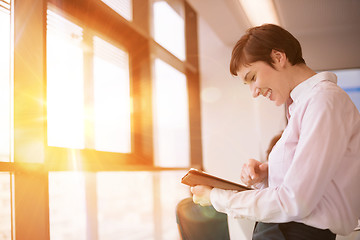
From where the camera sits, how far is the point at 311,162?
3.61 ft

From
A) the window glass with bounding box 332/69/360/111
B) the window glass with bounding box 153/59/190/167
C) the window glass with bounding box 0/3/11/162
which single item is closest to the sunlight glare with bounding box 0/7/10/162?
the window glass with bounding box 0/3/11/162

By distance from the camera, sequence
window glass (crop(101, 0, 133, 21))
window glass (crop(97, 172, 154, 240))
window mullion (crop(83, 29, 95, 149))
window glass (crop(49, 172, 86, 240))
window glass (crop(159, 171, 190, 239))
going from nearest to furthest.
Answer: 1. window glass (crop(49, 172, 86, 240))
2. window mullion (crop(83, 29, 95, 149))
3. window glass (crop(97, 172, 154, 240))
4. window glass (crop(101, 0, 133, 21))
5. window glass (crop(159, 171, 190, 239))

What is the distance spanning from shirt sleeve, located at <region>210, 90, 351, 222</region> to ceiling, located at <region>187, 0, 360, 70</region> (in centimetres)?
312

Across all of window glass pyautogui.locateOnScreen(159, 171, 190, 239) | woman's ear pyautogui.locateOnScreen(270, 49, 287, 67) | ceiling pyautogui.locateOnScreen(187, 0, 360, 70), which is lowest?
window glass pyautogui.locateOnScreen(159, 171, 190, 239)

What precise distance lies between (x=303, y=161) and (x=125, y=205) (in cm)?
246

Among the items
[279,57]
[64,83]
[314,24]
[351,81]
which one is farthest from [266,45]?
[351,81]

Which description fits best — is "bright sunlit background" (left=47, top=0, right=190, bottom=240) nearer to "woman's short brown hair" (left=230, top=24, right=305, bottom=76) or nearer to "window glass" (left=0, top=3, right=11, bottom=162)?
"window glass" (left=0, top=3, right=11, bottom=162)

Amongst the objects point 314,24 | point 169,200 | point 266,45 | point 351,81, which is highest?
point 314,24

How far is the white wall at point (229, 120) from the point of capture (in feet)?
17.8

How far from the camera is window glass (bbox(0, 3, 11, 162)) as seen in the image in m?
2.08

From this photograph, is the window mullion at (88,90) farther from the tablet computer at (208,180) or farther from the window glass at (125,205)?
the tablet computer at (208,180)

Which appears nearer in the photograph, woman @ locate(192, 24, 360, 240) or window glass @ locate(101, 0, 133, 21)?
woman @ locate(192, 24, 360, 240)

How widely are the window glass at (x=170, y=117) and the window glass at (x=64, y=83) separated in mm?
1268

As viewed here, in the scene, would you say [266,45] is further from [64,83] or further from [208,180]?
[64,83]
